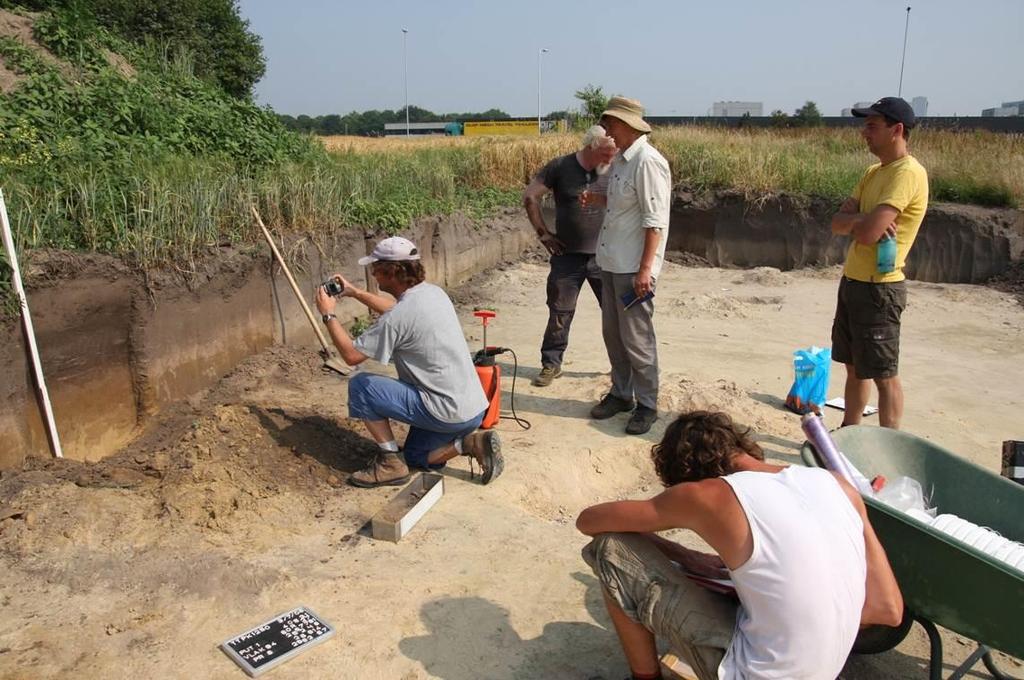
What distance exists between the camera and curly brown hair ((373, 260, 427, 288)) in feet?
13.3

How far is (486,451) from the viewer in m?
4.30

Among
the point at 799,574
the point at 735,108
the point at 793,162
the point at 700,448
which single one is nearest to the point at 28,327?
the point at 700,448

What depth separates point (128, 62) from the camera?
8.57 metres

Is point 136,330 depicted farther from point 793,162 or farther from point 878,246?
point 793,162

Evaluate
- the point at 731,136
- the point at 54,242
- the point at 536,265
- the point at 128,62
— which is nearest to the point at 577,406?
the point at 54,242

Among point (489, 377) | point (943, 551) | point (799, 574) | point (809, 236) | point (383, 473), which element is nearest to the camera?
point (799, 574)

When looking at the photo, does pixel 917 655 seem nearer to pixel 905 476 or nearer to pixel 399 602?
pixel 905 476

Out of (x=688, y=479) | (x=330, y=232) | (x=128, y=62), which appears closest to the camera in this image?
(x=688, y=479)

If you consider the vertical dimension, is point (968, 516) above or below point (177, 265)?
below

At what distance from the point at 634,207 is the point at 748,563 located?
3119 millimetres

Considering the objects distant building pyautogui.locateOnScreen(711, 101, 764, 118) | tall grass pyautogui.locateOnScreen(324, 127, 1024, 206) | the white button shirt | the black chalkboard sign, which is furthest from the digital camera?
distant building pyautogui.locateOnScreen(711, 101, 764, 118)

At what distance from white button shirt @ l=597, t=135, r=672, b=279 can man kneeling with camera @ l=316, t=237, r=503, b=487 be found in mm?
1303

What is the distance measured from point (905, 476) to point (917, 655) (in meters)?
0.74

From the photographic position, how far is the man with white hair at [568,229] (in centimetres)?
591
